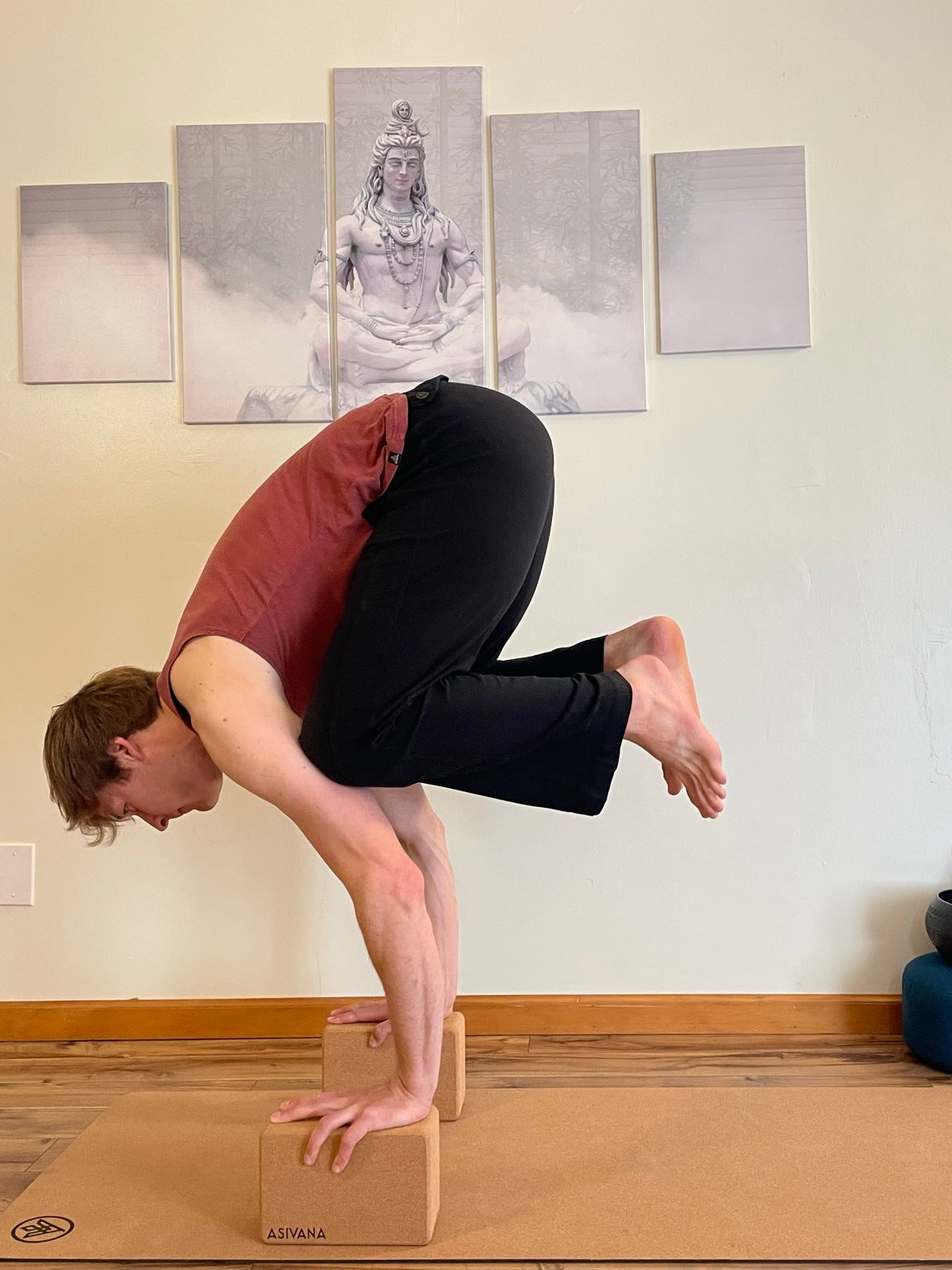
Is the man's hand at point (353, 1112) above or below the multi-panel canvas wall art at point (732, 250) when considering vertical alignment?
below

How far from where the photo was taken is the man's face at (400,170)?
239 cm

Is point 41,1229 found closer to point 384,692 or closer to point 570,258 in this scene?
point 384,692

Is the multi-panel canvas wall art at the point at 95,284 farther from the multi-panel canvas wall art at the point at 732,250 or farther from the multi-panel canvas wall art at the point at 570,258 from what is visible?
the multi-panel canvas wall art at the point at 732,250

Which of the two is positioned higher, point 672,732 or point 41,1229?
point 672,732

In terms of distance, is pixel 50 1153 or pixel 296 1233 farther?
pixel 50 1153

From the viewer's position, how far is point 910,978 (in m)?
2.18

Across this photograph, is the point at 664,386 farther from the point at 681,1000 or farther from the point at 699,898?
the point at 681,1000

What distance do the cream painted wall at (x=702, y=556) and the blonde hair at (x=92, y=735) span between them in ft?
2.48

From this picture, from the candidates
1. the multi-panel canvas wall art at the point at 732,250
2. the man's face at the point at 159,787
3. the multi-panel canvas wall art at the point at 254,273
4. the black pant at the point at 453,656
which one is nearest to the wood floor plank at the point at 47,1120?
the man's face at the point at 159,787

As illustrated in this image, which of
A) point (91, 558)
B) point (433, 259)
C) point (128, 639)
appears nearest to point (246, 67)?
point (433, 259)

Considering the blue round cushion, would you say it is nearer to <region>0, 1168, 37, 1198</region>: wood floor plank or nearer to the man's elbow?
the man's elbow

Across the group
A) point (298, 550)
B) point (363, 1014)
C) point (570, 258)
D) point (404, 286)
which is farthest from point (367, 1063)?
point (570, 258)

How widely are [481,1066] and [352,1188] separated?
0.76 m

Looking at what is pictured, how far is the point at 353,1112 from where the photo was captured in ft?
4.69
